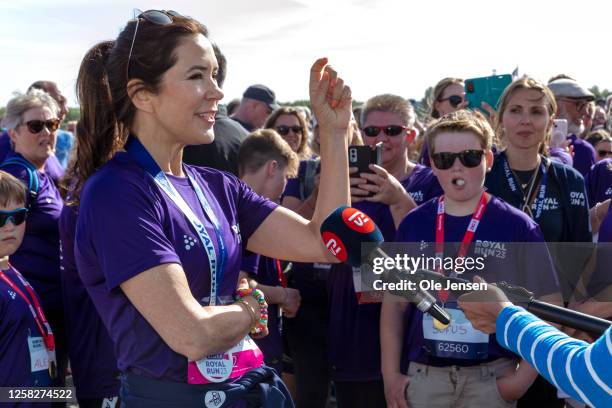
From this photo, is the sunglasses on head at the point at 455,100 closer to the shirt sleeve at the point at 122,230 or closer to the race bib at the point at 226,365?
the race bib at the point at 226,365

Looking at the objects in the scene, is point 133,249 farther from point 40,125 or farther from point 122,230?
point 40,125

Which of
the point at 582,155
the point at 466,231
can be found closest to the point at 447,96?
the point at 582,155

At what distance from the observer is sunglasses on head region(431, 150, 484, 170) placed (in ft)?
12.6

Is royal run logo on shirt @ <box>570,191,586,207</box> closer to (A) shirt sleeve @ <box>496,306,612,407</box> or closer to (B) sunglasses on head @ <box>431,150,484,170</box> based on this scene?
(B) sunglasses on head @ <box>431,150,484,170</box>

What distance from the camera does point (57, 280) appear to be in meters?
4.78

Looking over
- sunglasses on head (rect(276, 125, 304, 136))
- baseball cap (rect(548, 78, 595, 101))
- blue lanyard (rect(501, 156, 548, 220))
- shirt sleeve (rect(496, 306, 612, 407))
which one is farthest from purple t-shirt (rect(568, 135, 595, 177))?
shirt sleeve (rect(496, 306, 612, 407))

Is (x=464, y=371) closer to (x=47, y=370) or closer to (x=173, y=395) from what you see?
(x=173, y=395)

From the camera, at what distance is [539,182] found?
14.2ft

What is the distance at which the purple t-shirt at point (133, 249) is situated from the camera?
217cm

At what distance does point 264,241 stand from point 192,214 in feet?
1.47

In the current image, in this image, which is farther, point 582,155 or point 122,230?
point 582,155

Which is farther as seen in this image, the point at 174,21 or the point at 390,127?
the point at 390,127

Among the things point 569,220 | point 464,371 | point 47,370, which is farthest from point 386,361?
point 47,370

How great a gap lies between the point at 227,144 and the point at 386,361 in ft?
7.30
